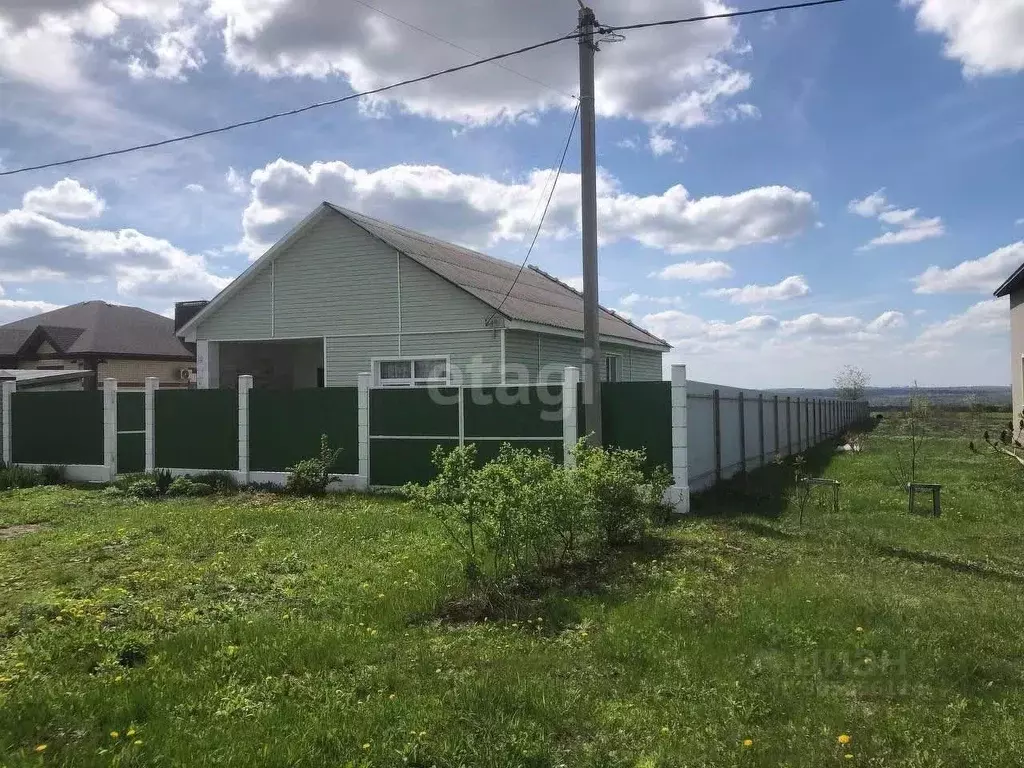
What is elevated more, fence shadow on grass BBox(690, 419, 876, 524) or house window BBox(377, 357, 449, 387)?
house window BBox(377, 357, 449, 387)

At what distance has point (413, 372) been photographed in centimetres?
1633

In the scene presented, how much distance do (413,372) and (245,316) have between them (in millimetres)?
4706

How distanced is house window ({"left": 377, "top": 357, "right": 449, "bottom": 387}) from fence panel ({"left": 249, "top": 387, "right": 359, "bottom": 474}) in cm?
259

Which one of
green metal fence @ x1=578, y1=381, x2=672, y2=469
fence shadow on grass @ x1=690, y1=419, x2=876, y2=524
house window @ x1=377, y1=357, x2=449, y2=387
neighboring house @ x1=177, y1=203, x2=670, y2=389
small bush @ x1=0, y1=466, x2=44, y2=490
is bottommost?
fence shadow on grass @ x1=690, y1=419, x2=876, y2=524

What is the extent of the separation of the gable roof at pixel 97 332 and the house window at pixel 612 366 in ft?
59.6

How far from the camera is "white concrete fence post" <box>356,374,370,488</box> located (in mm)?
13273

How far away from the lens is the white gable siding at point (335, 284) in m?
16.5

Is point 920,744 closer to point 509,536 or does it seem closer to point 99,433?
point 509,536

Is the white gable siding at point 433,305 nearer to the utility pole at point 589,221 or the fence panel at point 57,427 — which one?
the utility pole at point 589,221

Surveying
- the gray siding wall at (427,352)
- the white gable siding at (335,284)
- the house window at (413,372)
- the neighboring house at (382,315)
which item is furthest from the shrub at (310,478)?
the white gable siding at (335,284)

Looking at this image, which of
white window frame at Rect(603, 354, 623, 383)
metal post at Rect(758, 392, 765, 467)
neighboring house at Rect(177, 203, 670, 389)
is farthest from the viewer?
white window frame at Rect(603, 354, 623, 383)

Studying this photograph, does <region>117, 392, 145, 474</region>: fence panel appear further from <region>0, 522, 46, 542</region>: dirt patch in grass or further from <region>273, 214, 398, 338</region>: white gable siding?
<region>0, 522, 46, 542</region>: dirt patch in grass

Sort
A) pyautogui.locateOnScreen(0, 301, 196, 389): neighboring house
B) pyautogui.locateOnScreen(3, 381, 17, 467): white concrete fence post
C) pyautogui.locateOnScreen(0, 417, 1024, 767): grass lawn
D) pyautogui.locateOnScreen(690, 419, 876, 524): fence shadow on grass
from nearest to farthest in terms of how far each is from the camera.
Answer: pyautogui.locateOnScreen(0, 417, 1024, 767): grass lawn, pyautogui.locateOnScreen(690, 419, 876, 524): fence shadow on grass, pyautogui.locateOnScreen(3, 381, 17, 467): white concrete fence post, pyautogui.locateOnScreen(0, 301, 196, 389): neighboring house

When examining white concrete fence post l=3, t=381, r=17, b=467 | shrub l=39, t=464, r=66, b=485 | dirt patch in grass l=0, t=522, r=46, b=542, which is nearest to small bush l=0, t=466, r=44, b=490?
shrub l=39, t=464, r=66, b=485
